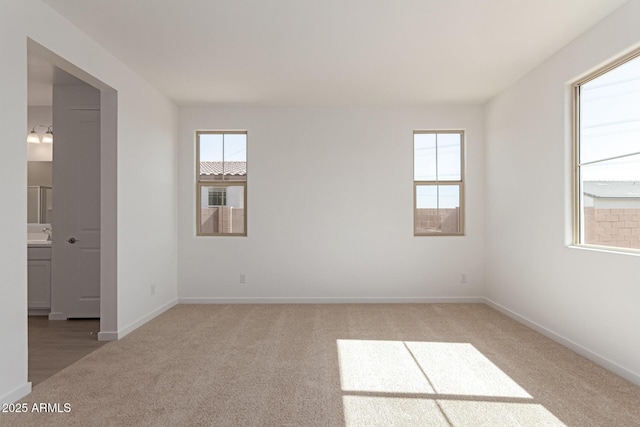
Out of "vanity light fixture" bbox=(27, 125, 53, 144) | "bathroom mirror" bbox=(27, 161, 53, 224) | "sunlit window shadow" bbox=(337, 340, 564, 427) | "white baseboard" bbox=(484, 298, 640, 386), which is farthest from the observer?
"bathroom mirror" bbox=(27, 161, 53, 224)

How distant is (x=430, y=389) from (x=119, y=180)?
3.54 m

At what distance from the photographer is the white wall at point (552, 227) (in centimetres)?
367

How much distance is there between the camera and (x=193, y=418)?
2.91 m

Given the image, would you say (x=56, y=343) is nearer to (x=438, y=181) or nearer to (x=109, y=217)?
(x=109, y=217)

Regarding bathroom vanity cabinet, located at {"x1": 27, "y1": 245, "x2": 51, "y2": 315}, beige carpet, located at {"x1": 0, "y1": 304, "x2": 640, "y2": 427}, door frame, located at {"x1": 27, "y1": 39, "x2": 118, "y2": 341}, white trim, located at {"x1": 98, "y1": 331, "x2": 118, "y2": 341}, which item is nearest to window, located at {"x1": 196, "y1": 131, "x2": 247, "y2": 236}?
beige carpet, located at {"x1": 0, "y1": 304, "x2": 640, "y2": 427}

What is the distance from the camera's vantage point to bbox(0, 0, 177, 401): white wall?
10.2ft

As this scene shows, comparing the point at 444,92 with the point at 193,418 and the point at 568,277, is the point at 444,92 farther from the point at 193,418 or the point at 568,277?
the point at 193,418

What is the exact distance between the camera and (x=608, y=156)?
3.94 meters

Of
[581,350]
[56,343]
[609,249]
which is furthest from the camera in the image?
[56,343]

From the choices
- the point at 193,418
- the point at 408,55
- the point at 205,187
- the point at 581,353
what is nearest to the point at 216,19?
the point at 408,55

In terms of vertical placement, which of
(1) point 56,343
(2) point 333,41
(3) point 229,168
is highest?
(2) point 333,41

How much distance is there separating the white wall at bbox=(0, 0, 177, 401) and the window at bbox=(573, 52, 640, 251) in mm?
4399

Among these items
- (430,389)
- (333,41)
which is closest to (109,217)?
(333,41)

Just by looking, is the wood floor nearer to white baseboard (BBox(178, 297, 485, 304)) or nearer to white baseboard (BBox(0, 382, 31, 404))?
white baseboard (BBox(0, 382, 31, 404))
